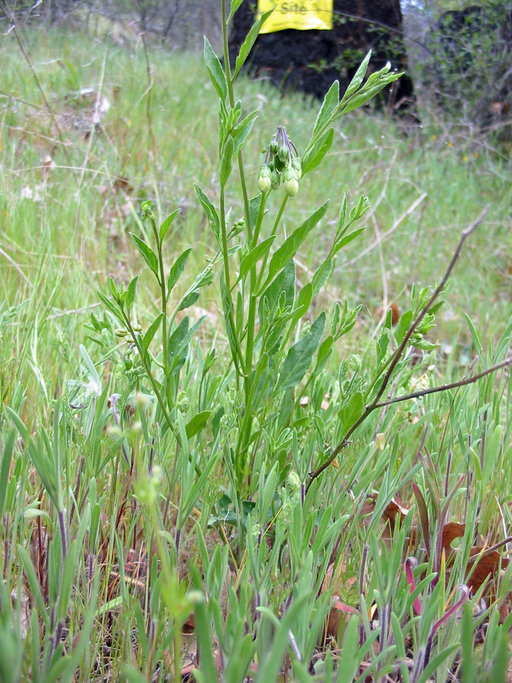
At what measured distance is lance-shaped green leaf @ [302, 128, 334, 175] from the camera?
83cm

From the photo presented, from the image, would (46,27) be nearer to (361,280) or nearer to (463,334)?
(361,280)

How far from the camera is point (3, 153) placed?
2699mm

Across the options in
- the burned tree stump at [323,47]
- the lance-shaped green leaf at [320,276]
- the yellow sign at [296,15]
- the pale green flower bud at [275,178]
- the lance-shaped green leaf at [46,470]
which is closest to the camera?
the lance-shaped green leaf at [46,470]

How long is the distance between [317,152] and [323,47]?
7726mm

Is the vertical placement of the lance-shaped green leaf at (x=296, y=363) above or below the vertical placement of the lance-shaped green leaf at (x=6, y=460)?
above

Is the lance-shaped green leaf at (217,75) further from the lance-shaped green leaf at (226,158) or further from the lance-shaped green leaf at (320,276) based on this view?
the lance-shaped green leaf at (320,276)

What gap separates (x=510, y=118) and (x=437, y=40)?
4.60 ft

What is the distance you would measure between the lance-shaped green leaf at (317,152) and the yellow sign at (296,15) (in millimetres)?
697

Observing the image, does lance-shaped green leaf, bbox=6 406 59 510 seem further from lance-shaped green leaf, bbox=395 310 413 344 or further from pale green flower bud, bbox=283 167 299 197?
lance-shaped green leaf, bbox=395 310 413 344

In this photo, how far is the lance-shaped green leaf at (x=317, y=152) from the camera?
32.9 inches

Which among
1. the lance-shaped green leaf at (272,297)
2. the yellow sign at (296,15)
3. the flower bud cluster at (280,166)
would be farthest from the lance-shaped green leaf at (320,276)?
the yellow sign at (296,15)

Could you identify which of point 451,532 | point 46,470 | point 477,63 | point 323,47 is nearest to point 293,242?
point 46,470

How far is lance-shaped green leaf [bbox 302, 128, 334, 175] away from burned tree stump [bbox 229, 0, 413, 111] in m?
6.99

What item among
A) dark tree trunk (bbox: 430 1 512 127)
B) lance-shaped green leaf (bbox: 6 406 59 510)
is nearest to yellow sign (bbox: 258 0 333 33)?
lance-shaped green leaf (bbox: 6 406 59 510)
